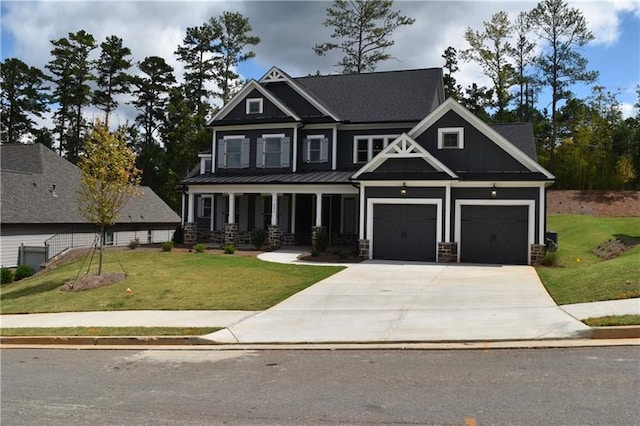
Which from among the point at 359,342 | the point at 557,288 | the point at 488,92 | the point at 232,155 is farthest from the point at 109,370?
the point at 488,92

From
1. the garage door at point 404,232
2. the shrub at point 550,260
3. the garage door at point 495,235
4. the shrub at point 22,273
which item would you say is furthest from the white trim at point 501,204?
the shrub at point 22,273

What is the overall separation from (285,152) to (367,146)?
4767mm

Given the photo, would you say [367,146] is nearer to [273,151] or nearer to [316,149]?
[316,149]

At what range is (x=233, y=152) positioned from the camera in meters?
31.9

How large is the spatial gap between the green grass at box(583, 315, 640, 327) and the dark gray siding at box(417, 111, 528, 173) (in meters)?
14.2

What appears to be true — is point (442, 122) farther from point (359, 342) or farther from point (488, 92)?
point (488, 92)

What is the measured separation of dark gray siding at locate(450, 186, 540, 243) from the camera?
72.4 ft

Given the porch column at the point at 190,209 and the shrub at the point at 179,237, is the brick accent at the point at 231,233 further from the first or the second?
the shrub at the point at 179,237

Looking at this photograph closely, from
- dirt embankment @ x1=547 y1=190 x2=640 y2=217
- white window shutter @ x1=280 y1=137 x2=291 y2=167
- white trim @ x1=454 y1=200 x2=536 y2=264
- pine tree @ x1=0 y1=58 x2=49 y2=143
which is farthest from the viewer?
pine tree @ x1=0 y1=58 x2=49 y2=143

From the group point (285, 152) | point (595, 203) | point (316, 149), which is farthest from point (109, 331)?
point (595, 203)

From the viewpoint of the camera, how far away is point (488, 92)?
171 feet

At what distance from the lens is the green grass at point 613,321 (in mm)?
9101

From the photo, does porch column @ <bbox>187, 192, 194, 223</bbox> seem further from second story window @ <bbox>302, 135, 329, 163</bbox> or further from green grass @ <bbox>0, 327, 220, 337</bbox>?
green grass @ <bbox>0, 327, 220, 337</bbox>

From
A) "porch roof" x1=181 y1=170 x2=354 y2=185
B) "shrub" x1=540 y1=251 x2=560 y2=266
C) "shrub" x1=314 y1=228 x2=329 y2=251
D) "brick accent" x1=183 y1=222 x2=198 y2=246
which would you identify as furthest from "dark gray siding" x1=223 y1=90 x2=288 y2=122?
"shrub" x1=540 y1=251 x2=560 y2=266
